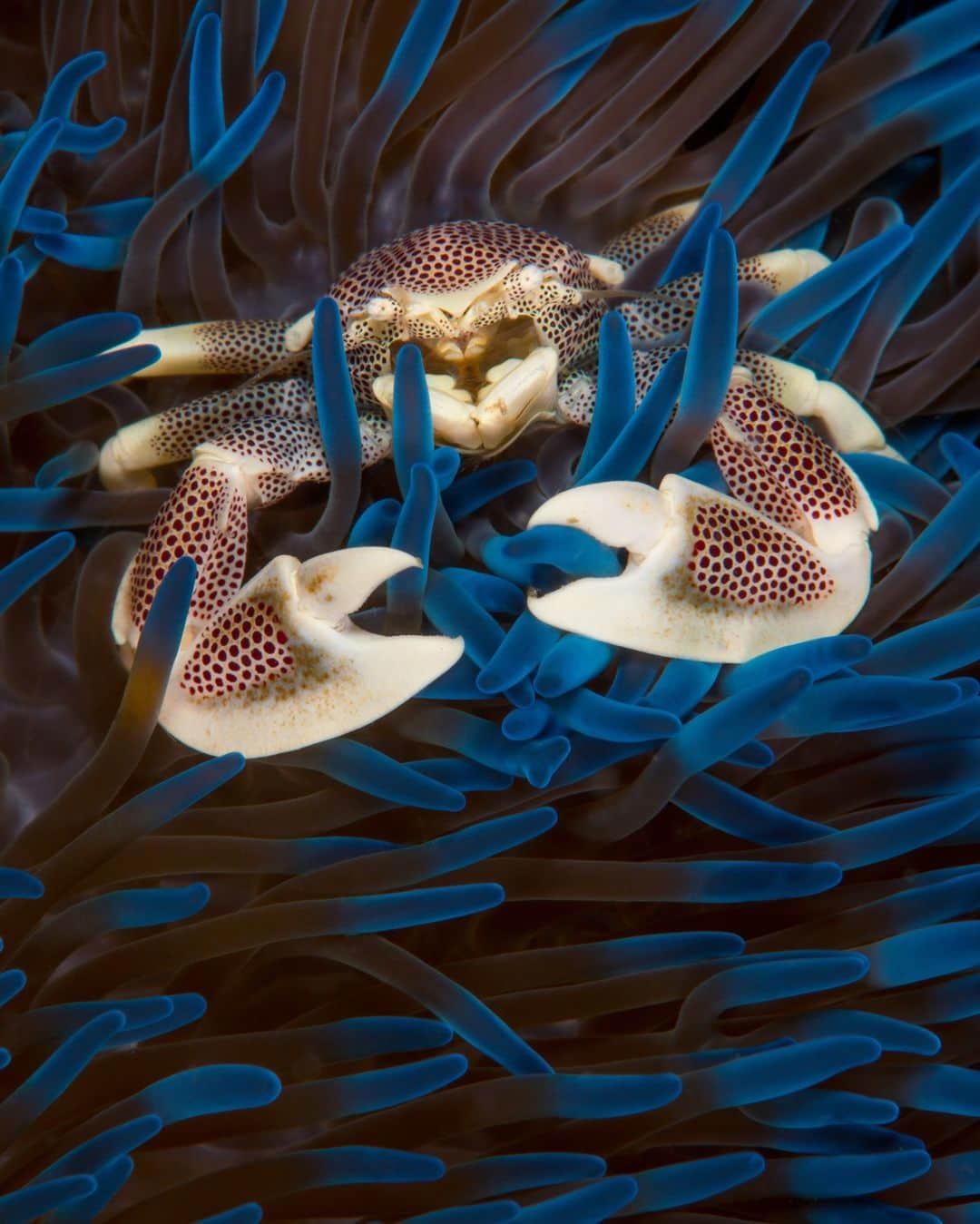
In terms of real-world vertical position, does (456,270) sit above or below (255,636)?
above

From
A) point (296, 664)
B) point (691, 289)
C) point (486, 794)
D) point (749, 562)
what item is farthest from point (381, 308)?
point (486, 794)

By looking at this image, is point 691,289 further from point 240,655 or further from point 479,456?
point 240,655

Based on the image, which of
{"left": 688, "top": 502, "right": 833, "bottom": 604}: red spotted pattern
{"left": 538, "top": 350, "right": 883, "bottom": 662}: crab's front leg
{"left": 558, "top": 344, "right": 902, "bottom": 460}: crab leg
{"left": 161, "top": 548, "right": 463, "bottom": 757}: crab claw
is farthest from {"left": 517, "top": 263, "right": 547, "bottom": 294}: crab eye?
{"left": 161, "top": 548, "right": 463, "bottom": 757}: crab claw

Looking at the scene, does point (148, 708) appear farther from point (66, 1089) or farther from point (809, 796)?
point (809, 796)

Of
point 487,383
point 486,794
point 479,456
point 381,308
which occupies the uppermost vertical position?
point 381,308

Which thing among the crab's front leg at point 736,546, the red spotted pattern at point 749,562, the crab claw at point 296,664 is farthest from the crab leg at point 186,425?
the red spotted pattern at point 749,562

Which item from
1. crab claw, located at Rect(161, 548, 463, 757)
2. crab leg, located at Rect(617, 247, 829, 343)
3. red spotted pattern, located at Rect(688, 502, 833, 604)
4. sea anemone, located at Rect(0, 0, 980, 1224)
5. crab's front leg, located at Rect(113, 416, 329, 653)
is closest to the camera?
sea anemone, located at Rect(0, 0, 980, 1224)

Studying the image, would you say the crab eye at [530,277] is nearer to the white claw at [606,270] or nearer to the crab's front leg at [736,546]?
the white claw at [606,270]

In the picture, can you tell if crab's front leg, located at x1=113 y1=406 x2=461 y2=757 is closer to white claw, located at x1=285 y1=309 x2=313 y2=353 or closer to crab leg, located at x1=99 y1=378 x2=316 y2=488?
crab leg, located at x1=99 y1=378 x2=316 y2=488
